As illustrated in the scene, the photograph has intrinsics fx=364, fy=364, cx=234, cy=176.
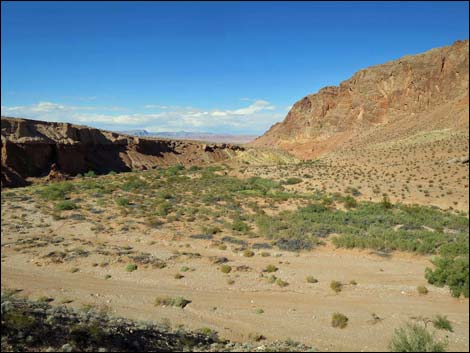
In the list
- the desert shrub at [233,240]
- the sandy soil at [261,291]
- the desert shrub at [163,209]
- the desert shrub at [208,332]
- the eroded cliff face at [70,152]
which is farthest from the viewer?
the eroded cliff face at [70,152]

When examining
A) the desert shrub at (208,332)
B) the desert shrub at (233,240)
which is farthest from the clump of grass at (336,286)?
the desert shrub at (233,240)

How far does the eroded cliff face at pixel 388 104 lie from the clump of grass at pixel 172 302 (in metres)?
43.9

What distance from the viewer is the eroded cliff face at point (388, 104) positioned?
5766 cm

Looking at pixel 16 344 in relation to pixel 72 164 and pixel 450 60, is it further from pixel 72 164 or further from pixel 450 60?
pixel 450 60

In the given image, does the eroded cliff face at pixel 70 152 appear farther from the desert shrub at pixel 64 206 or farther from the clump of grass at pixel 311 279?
the clump of grass at pixel 311 279

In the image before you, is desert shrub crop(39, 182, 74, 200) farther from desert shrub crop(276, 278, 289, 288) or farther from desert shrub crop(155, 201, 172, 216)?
desert shrub crop(276, 278, 289, 288)

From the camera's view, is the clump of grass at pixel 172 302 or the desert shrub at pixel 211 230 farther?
the desert shrub at pixel 211 230

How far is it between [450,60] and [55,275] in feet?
233

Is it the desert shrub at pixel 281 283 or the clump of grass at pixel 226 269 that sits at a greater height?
the desert shrub at pixel 281 283

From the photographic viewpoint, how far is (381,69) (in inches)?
2985

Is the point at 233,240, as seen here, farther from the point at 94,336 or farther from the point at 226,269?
the point at 94,336

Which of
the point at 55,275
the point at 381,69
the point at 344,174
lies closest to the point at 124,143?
the point at 344,174

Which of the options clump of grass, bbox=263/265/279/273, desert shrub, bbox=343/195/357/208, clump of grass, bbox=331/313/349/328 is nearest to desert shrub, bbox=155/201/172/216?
clump of grass, bbox=263/265/279/273

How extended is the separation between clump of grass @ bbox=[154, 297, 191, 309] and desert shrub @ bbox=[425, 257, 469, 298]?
25.8 ft
